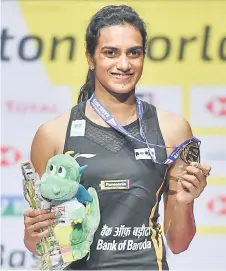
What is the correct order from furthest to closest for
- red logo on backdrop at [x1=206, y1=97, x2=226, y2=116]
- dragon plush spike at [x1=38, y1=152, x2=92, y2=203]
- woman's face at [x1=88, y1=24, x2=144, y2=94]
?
red logo on backdrop at [x1=206, y1=97, x2=226, y2=116]
woman's face at [x1=88, y1=24, x2=144, y2=94]
dragon plush spike at [x1=38, y1=152, x2=92, y2=203]

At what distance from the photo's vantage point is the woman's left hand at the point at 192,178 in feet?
6.10

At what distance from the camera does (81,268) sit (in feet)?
6.29

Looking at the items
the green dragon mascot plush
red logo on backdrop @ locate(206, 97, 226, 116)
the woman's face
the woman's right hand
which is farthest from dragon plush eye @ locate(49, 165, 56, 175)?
red logo on backdrop @ locate(206, 97, 226, 116)

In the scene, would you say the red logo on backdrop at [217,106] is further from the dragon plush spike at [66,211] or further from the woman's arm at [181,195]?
the dragon plush spike at [66,211]

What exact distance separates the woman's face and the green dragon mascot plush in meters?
0.30

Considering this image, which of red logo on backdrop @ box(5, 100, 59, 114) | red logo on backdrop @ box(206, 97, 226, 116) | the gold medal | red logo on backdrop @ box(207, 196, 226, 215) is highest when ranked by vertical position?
the gold medal

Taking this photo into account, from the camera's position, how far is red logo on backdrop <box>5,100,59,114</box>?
3.52m

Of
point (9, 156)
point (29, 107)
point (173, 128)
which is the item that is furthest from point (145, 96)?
point (173, 128)

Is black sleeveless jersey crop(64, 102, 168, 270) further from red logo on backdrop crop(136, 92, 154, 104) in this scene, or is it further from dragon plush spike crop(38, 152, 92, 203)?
red logo on backdrop crop(136, 92, 154, 104)

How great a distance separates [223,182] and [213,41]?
76 cm

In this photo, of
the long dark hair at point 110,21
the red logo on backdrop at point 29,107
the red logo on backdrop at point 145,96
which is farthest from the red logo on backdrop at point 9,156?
the long dark hair at point 110,21

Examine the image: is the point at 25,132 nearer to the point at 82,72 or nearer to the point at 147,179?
the point at 82,72

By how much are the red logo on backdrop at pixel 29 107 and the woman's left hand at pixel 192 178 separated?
1.71 m

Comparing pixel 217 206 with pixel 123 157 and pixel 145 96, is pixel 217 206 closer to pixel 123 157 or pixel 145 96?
pixel 145 96
